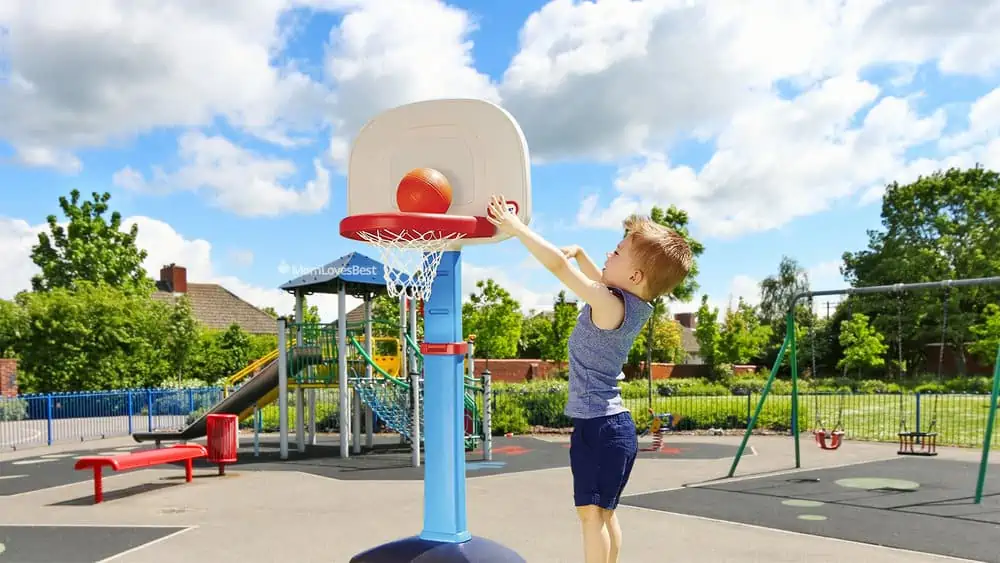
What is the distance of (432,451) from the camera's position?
487 cm

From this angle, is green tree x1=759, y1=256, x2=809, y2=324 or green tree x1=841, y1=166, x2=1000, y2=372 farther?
green tree x1=759, y1=256, x2=809, y2=324

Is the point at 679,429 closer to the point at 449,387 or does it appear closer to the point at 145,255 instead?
the point at 449,387

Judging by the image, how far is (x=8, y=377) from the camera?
80.5ft

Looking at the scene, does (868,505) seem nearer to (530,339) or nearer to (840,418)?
(840,418)

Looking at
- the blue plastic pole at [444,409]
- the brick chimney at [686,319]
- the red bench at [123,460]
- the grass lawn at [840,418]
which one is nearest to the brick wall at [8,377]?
the red bench at [123,460]

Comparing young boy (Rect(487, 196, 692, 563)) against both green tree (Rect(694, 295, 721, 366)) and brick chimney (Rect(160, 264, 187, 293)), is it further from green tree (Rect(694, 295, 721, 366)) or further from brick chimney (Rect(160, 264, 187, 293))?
brick chimney (Rect(160, 264, 187, 293))

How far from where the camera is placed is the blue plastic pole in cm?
480

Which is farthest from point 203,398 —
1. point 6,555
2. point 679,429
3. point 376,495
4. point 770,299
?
point 770,299

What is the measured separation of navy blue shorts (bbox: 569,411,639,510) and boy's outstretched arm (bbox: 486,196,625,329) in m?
0.43

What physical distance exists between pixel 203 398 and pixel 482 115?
19.5 m

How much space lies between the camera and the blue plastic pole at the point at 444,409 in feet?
15.8

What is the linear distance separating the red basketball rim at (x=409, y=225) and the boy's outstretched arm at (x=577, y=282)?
3.34ft

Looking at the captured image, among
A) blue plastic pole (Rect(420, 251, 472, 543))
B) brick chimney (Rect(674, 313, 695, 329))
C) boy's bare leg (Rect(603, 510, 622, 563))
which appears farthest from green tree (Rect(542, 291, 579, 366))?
brick chimney (Rect(674, 313, 695, 329))

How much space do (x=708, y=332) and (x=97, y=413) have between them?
27537 mm
